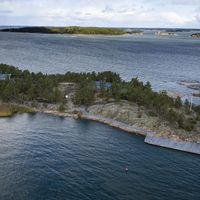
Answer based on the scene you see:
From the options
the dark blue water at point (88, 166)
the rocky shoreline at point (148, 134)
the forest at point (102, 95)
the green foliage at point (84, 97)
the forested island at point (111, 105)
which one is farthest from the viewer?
the green foliage at point (84, 97)

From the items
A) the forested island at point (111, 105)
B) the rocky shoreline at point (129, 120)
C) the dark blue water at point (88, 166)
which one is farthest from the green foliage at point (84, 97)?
the dark blue water at point (88, 166)

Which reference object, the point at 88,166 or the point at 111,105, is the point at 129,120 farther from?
the point at 88,166

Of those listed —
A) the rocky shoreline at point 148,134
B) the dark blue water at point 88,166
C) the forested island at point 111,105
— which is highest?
the forested island at point 111,105

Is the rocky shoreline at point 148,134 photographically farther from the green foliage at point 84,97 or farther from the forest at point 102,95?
the forest at point 102,95

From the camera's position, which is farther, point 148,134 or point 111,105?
point 111,105

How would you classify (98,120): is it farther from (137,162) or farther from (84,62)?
(84,62)

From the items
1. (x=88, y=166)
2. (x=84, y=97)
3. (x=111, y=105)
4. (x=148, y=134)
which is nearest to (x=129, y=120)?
(x=148, y=134)

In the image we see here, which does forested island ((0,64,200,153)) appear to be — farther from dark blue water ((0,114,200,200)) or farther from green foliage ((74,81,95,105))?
dark blue water ((0,114,200,200))
